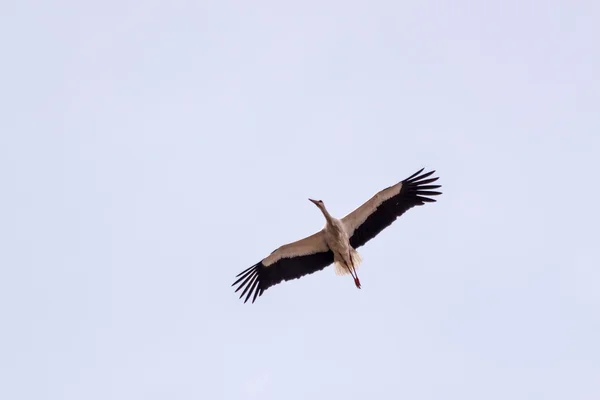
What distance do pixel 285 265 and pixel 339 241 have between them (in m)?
1.26

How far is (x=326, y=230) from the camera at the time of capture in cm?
2664

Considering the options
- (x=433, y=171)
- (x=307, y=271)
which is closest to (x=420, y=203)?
(x=433, y=171)

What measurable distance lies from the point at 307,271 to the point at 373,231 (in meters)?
1.42

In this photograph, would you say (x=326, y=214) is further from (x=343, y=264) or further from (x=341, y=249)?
(x=343, y=264)

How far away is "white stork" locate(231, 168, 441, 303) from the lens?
26562mm

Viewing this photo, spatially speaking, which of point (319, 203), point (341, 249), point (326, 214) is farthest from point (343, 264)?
point (319, 203)

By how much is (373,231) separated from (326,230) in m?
0.83

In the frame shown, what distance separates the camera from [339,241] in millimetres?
26531

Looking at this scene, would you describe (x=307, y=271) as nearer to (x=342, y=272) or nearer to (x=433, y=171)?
(x=342, y=272)

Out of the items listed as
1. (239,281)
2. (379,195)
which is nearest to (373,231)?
(379,195)

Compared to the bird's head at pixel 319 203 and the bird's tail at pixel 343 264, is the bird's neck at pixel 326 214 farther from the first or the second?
the bird's tail at pixel 343 264

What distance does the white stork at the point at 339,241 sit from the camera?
1046 inches

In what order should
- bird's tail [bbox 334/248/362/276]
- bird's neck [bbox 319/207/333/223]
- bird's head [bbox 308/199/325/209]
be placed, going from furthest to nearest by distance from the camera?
bird's tail [bbox 334/248/362/276]
bird's head [bbox 308/199/325/209]
bird's neck [bbox 319/207/333/223]

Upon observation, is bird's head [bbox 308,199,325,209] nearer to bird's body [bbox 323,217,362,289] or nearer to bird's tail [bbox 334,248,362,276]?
bird's body [bbox 323,217,362,289]
